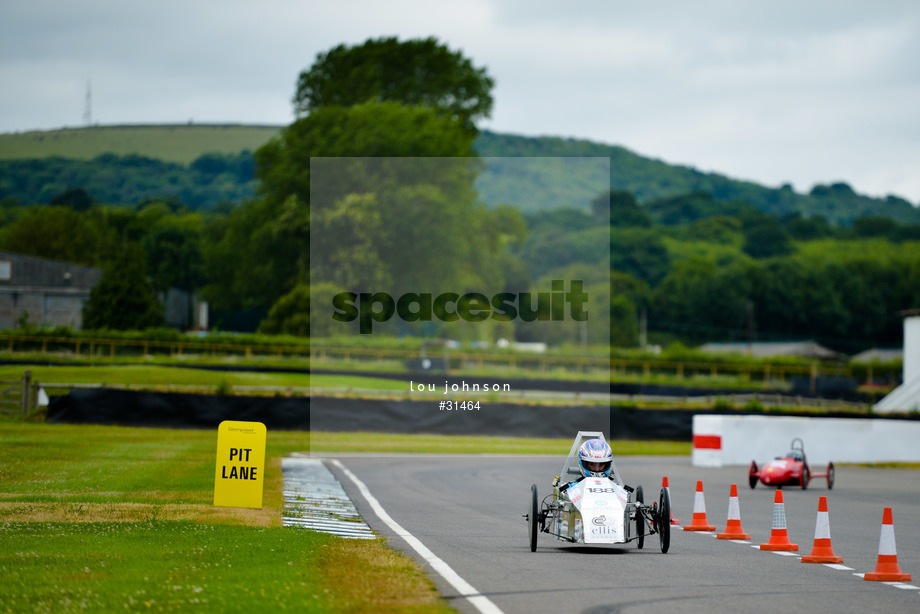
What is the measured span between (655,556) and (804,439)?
27.7 metres

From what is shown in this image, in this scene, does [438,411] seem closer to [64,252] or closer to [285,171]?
[285,171]

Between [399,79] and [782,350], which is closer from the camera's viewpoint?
[399,79]

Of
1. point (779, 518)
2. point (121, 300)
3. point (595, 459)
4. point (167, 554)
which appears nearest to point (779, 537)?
point (779, 518)

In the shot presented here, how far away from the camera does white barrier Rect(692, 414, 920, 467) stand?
36.3 metres

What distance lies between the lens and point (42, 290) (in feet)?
239

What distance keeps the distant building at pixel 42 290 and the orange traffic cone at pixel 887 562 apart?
2458 inches

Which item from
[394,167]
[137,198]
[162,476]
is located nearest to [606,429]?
[162,476]

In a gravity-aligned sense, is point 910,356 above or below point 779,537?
above

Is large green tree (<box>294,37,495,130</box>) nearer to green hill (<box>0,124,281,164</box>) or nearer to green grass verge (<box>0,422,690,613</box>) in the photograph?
green hill (<box>0,124,281,164</box>)

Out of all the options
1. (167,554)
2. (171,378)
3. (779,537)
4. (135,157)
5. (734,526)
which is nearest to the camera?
(167,554)

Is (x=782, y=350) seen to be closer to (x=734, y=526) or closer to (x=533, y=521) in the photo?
(x=734, y=526)

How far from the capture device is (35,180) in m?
140

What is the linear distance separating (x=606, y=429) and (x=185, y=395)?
54.1 ft

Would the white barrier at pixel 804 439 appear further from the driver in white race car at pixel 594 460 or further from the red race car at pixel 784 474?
the driver in white race car at pixel 594 460
